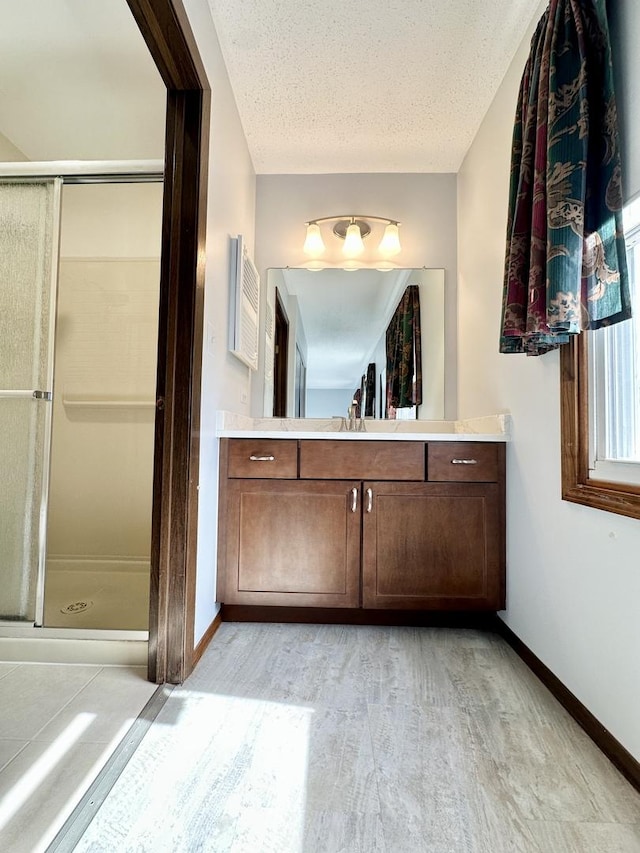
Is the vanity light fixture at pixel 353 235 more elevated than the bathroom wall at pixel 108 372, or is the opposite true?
the vanity light fixture at pixel 353 235

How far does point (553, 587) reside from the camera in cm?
153

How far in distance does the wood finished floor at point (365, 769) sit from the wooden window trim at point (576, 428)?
656 mm

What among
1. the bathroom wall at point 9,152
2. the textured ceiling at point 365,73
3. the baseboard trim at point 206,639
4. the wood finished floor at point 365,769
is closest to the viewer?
the wood finished floor at point 365,769

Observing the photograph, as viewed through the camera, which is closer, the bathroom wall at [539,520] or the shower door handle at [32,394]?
the bathroom wall at [539,520]

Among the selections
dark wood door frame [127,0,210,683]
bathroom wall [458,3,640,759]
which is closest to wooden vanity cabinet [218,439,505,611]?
bathroom wall [458,3,640,759]

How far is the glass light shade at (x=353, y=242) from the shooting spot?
2.71 meters

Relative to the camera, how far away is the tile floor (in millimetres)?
932

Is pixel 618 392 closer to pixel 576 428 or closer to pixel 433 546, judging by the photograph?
pixel 576 428

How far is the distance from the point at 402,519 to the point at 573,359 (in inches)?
37.4

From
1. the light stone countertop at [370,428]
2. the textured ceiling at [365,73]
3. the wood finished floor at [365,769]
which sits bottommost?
the wood finished floor at [365,769]

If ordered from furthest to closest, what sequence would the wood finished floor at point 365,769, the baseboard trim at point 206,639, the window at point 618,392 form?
the baseboard trim at point 206,639, the window at point 618,392, the wood finished floor at point 365,769

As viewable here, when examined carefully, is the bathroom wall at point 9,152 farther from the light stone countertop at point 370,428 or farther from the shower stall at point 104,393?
the light stone countertop at point 370,428

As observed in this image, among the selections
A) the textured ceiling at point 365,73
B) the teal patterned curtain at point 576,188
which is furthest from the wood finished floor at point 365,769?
the textured ceiling at point 365,73

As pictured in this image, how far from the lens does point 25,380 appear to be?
1846 mm
